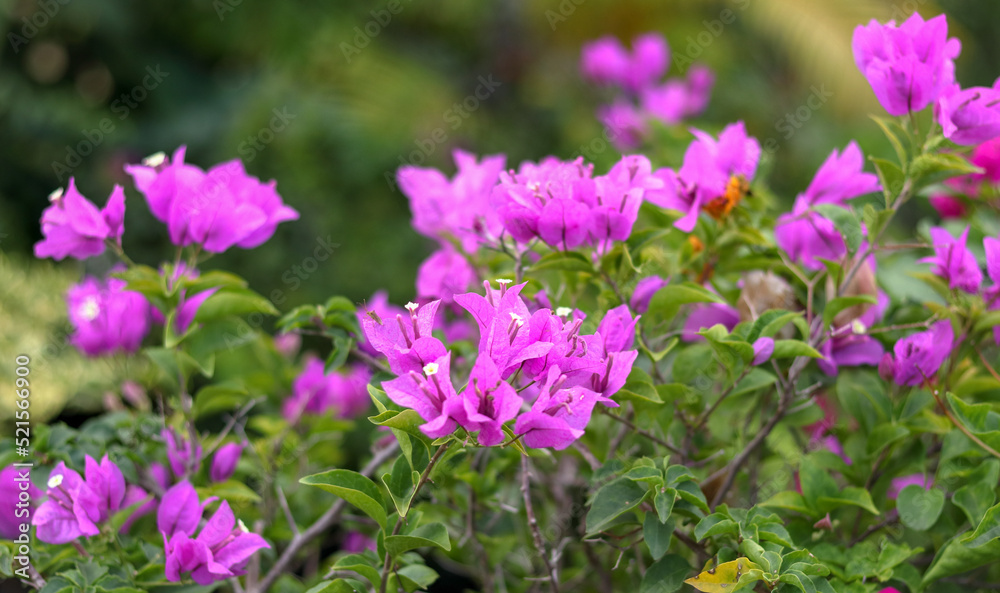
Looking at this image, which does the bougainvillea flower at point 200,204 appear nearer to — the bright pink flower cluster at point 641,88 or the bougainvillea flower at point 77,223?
the bougainvillea flower at point 77,223

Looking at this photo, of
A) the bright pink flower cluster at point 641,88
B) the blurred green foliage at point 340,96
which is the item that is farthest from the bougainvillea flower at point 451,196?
the blurred green foliage at point 340,96

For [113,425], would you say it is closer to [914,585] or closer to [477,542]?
[477,542]

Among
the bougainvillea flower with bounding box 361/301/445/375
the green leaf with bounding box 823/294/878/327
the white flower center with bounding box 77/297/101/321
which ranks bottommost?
the white flower center with bounding box 77/297/101/321

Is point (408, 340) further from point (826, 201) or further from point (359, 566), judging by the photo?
point (826, 201)

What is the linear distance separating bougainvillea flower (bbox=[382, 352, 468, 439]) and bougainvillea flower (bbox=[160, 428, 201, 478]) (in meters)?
0.34

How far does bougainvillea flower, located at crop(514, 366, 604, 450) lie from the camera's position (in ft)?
1.43

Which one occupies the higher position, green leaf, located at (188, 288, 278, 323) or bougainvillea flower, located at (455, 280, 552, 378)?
bougainvillea flower, located at (455, 280, 552, 378)

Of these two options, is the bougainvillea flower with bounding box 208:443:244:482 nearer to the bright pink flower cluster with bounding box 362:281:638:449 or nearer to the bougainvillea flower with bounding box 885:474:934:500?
the bright pink flower cluster with bounding box 362:281:638:449

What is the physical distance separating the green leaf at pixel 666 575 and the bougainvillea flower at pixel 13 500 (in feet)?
1.58

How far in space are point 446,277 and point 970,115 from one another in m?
0.42

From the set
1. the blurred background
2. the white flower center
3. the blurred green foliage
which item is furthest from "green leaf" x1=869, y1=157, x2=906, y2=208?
the blurred green foliage

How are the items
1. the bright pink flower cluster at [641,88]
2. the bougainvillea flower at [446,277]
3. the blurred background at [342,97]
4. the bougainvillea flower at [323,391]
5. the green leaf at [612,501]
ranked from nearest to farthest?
the green leaf at [612,501]
the bougainvillea flower at [446,277]
the bougainvillea flower at [323,391]
the bright pink flower cluster at [641,88]
the blurred background at [342,97]

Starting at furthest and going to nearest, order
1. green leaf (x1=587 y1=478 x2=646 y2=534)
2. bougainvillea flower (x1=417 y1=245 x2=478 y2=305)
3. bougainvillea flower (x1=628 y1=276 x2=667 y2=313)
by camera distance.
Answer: bougainvillea flower (x1=417 y1=245 x2=478 y2=305)
bougainvillea flower (x1=628 y1=276 x2=667 y2=313)
green leaf (x1=587 y1=478 x2=646 y2=534)

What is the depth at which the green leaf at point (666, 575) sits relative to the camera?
547mm
